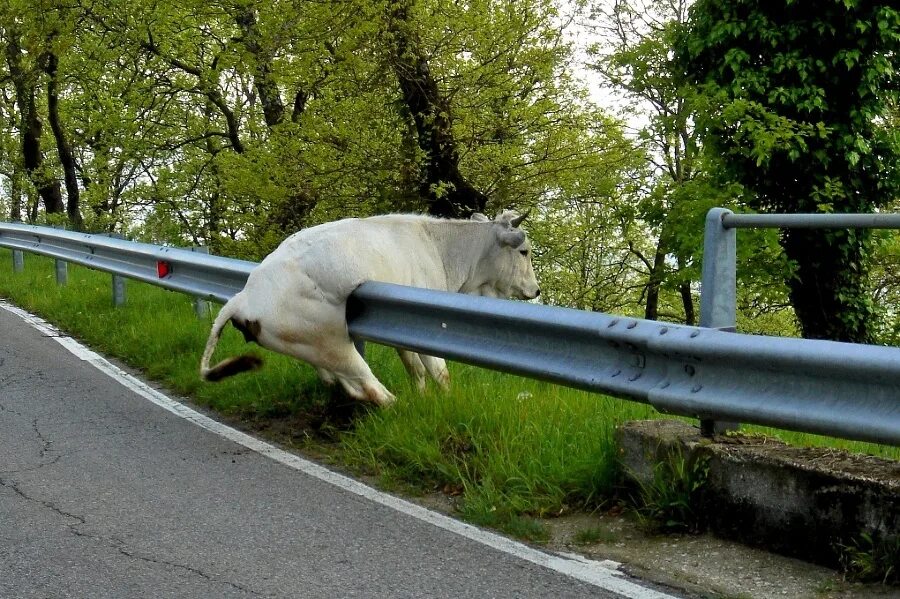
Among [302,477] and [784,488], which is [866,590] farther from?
[302,477]

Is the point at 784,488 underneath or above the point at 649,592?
above

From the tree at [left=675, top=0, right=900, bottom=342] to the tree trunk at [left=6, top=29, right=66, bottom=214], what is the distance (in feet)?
52.4

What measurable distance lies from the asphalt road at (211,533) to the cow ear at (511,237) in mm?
3112

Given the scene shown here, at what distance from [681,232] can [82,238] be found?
11.4 meters

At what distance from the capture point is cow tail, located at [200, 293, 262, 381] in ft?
22.1

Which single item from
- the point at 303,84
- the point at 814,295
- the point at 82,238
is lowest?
the point at 814,295

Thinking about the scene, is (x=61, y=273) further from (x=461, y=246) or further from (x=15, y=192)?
(x=15, y=192)

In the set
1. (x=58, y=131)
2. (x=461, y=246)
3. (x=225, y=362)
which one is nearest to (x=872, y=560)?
(x=225, y=362)

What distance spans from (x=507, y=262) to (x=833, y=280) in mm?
11539

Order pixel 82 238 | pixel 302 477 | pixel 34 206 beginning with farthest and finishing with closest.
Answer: pixel 34 206 < pixel 82 238 < pixel 302 477

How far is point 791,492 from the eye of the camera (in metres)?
4.24

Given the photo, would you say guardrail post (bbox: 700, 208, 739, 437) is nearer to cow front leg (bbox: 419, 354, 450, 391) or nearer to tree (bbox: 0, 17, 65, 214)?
cow front leg (bbox: 419, 354, 450, 391)

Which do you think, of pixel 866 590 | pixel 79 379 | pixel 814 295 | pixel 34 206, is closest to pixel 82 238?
pixel 79 379

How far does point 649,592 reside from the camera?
3934 millimetres
